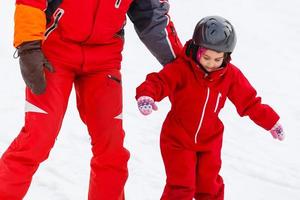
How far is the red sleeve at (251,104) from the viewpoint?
12.1 ft

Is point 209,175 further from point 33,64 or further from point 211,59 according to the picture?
point 33,64

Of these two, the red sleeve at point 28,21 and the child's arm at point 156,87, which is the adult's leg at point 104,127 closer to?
the child's arm at point 156,87

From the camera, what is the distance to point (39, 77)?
3.06 m

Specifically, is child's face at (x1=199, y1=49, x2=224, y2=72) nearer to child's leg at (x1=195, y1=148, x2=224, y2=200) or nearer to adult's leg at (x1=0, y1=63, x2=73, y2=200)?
child's leg at (x1=195, y1=148, x2=224, y2=200)

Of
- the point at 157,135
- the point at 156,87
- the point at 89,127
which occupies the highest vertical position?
the point at 156,87

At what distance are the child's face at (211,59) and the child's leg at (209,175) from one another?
0.60 m

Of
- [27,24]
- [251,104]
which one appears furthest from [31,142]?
[251,104]

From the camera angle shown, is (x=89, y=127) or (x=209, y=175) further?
(x=209, y=175)

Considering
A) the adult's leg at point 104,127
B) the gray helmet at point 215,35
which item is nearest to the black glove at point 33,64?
the adult's leg at point 104,127

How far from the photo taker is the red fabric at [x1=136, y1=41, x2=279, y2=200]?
11.8 feet

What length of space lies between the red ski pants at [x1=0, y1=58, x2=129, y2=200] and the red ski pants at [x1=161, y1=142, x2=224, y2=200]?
14.9 inches

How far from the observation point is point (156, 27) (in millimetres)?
3613

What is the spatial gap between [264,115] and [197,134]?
1.52 feet

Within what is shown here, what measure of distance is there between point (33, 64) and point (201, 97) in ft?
3.84
